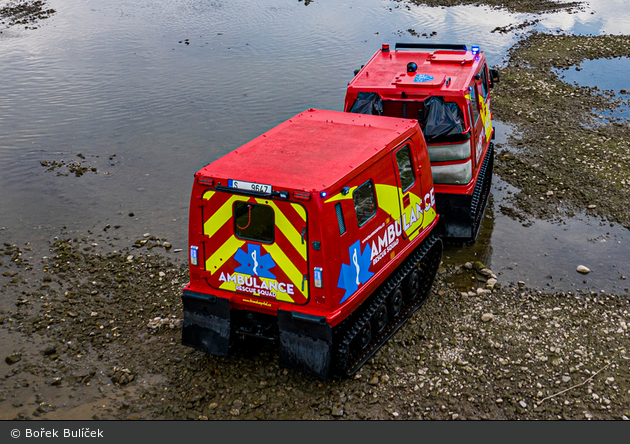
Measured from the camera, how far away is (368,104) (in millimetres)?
9125

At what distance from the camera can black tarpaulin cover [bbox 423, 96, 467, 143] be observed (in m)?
8.91

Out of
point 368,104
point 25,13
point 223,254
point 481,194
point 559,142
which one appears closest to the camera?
point 223,254

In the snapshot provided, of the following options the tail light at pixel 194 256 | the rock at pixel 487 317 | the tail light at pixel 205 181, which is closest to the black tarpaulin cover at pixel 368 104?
the rock at pixel 487 317

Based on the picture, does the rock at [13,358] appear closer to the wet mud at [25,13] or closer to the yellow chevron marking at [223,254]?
the yellow chevron marking at [223,254]

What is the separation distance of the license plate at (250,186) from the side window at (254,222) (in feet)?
0.67

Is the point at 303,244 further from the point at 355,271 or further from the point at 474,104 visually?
the point at 474,104

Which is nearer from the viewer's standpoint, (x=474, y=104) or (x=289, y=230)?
(x=289, y=230)

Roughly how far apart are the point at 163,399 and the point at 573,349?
4.79 m

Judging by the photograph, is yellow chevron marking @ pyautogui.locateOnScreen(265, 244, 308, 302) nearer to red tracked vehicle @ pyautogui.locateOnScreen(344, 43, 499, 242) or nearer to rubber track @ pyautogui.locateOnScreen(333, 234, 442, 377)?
rubber track @ pyautogui.locateOnScreen(333, 234, 442, 377)

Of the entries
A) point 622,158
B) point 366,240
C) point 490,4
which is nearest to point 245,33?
point 490,4

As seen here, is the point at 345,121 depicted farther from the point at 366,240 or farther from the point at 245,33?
the point at 245,33

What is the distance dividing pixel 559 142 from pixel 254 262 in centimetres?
928

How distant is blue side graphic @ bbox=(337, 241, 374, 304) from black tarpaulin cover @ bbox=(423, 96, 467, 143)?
2.95 m

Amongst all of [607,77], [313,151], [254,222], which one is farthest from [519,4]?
[254,222]
